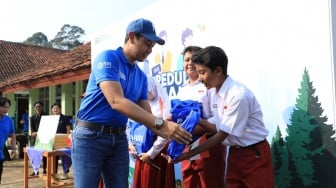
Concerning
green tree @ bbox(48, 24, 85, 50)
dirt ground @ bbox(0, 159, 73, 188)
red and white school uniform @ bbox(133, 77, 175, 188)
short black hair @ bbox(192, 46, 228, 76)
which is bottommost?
dirt ground @ bbox(0, 159, 73, 188)

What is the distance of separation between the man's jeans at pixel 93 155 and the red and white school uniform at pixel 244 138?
696 millimetres

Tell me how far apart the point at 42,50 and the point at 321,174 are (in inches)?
1172

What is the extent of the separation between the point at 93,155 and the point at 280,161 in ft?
4.93

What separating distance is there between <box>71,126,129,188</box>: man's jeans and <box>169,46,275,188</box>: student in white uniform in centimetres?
44

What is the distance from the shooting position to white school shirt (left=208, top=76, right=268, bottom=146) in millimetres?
2496

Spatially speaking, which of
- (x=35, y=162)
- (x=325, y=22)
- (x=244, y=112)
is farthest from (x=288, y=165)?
(x=35, y=162)

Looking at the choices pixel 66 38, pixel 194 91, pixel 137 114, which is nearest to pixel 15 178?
pixel 194 91

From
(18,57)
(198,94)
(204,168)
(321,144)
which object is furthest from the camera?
(18,57)

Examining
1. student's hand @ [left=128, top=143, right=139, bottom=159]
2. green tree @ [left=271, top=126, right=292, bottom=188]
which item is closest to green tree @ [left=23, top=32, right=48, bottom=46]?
student's hand @ [left=128, top=143, right=139, bottom=159]

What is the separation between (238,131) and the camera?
250 centimetres

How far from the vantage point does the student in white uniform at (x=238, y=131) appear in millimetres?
2525

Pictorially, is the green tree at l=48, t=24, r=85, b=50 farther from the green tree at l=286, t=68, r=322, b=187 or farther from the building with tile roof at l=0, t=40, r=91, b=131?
the green tree at l=286, t=68, r=322, b=187

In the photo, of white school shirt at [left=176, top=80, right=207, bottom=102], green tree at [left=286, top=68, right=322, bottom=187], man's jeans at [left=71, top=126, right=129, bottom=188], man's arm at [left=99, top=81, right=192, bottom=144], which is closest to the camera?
man's arm at [left=99, top=81, right=192, bottom=144]

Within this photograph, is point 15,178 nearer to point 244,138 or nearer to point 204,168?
point 204,168
